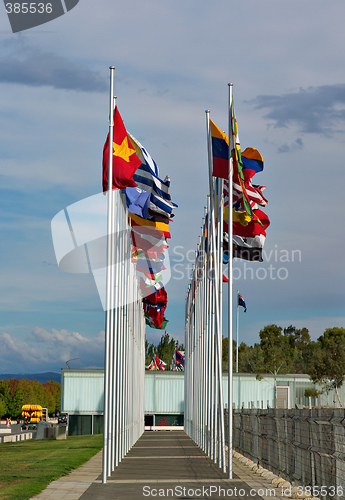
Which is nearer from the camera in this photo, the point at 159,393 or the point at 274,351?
the point at 159,393

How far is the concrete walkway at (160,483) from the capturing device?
44.3 feet

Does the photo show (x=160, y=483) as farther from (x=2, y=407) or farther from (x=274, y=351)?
(x=2, y=407)

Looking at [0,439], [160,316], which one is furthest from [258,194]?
[0,439]

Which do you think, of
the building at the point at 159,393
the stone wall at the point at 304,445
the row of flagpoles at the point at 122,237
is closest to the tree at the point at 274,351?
the building at the point at 159,393

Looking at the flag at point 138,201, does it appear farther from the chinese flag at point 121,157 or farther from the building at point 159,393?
the building at point 159,393

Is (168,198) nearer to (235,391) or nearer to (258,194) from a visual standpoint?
(258,194)

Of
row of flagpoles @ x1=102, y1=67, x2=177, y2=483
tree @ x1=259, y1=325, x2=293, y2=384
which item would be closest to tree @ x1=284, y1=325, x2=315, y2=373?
tree @ x1=259, y1=325, x2=293, y2=384

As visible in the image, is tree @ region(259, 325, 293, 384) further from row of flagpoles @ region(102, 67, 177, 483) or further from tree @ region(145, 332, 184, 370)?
row of flagpoles @ region(102, 67, 177, 483)

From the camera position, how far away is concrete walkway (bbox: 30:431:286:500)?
13.5m

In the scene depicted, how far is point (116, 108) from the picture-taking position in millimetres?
18062

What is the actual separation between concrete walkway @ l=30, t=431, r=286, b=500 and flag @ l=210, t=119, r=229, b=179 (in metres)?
7.96

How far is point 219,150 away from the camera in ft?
65.3

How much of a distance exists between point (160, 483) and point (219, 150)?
9.07 metres

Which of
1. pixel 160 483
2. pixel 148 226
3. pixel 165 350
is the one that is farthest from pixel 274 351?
pixel 160 483
